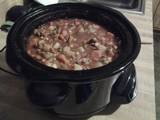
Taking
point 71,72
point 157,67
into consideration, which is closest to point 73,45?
point 71,72

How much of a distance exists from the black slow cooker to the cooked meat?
0.8 inches

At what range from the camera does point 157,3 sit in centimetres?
187

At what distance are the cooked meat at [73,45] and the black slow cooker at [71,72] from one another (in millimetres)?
19

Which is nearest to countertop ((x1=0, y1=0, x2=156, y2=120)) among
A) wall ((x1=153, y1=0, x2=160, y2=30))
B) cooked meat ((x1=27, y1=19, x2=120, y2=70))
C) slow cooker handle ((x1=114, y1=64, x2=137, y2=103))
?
slow cooker handle ((x1=114, y1=64, x2=137, y2=103))

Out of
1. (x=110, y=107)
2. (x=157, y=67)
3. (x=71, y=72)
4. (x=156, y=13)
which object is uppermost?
(x=71, y=72)

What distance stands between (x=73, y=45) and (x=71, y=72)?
0.46 feet

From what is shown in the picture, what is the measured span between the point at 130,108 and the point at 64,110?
0.64 ft

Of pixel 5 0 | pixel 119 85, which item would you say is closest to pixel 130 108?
pixel 119 85

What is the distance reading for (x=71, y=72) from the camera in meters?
0.51

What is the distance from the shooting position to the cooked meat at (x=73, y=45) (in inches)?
23.1

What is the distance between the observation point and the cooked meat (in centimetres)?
59

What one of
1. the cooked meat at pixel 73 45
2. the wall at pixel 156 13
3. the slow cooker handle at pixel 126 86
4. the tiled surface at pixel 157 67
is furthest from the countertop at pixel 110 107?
the wall at pixel 156 13

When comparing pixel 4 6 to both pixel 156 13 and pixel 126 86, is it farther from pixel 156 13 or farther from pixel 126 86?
pixel 156 13

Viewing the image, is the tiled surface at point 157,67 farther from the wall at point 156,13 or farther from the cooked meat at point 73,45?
the cooked meat at point 73,45
